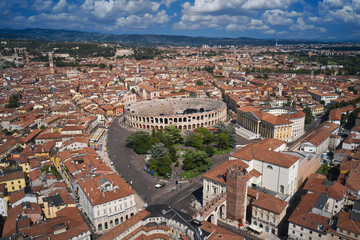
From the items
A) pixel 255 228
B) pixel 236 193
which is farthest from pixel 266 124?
pixel 255 228

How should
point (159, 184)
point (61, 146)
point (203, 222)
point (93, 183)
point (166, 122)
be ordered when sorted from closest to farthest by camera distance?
point (203, 222) → point (93, 183) → point (159, 184) → point (61, 146) → point (166, 122)

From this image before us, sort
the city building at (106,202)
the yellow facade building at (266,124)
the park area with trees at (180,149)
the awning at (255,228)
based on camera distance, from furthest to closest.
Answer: the yellow facade building at (266,124) → the park area with trees at (180,149) → the city building at (106,202) → the awning at (255,228)

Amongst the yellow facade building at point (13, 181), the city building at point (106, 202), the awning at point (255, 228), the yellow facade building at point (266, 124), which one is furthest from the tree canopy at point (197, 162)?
the yellow facade building at point (13, 181)

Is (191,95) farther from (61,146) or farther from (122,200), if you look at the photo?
(122,200)

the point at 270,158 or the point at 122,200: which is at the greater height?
the point at 270,158

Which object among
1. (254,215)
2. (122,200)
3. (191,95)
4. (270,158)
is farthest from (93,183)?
(191,95)

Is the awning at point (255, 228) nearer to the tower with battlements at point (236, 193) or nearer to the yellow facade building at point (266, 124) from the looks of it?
the tower with battlements at point (236, 193)

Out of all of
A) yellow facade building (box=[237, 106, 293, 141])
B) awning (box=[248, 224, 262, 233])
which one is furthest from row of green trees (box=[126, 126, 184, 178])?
yellow facade building (box=[237, 106, 293, 141])
